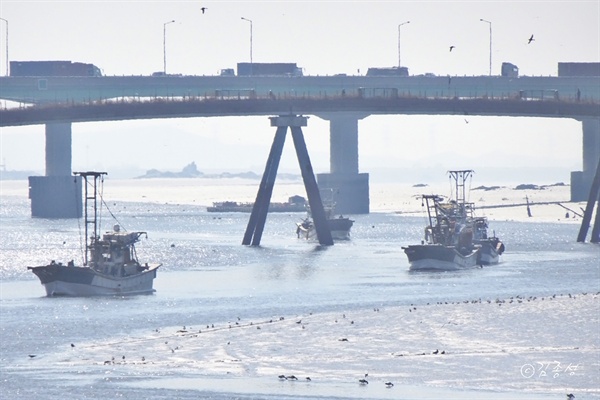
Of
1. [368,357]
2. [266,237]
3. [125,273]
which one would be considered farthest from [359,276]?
[266,237]

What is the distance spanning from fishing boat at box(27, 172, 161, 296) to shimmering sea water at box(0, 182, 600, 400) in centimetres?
107

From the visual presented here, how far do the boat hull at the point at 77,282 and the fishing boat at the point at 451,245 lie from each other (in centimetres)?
2447

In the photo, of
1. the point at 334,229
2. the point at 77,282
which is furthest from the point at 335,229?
the point at 77,282

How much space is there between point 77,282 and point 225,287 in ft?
33.1

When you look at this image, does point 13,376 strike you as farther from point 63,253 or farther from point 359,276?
point 63,253

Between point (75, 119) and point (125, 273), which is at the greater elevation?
point (75, 119)

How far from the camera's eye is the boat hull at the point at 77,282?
9238cm

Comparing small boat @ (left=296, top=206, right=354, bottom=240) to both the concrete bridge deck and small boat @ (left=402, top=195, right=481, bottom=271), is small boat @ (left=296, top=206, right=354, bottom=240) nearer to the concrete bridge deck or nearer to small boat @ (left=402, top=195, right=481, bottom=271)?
the concrete bridge deck

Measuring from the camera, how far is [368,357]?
2598 inches

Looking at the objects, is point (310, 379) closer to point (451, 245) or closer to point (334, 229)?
point (451, 245)

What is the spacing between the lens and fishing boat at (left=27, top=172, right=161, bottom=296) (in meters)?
92.6

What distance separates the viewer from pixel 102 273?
9388 cm

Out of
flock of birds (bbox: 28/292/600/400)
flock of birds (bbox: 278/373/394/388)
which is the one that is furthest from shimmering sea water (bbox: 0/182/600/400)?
flock of birds (bbox: 278/373/394/388)

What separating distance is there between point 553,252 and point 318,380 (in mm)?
74071
